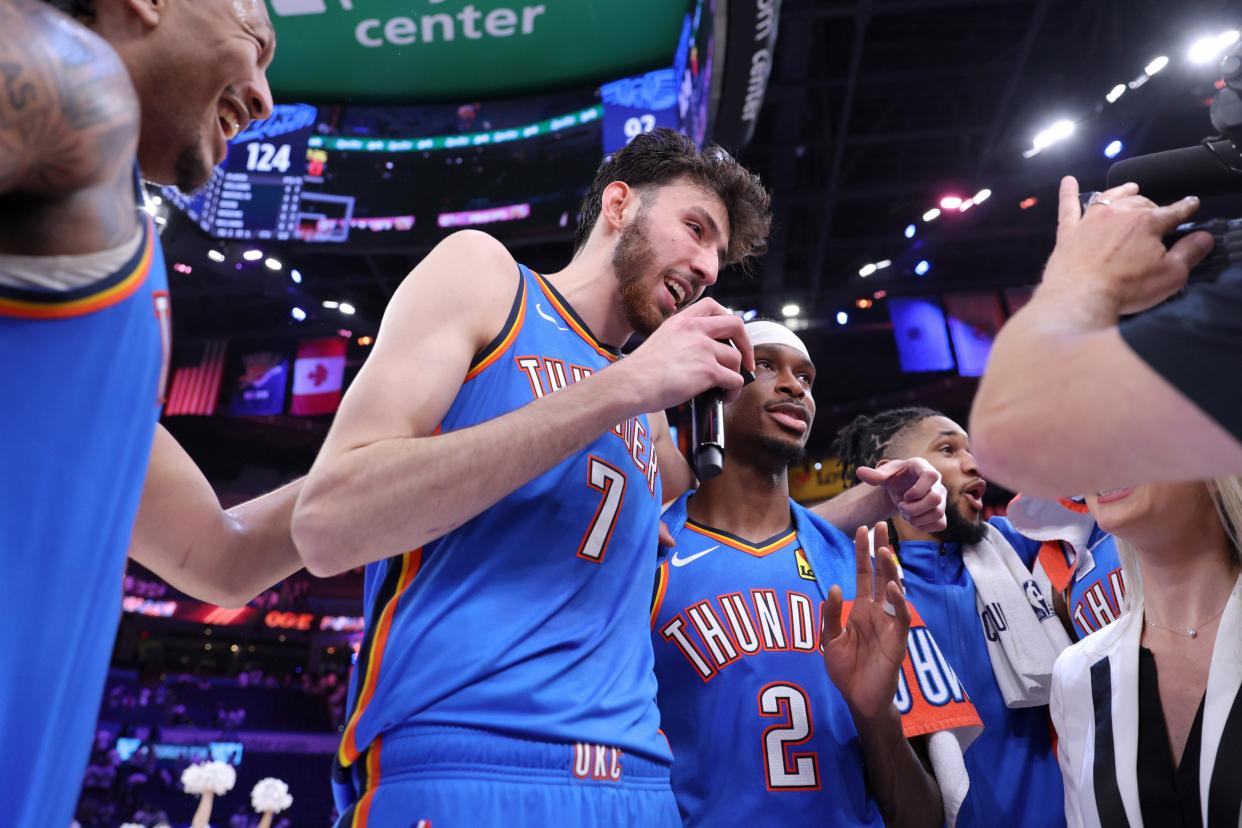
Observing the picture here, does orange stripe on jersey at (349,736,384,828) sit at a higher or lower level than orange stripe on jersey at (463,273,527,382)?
lower

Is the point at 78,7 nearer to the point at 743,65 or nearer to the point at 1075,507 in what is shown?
the point at 1075,507

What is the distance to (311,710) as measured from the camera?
57.7ft

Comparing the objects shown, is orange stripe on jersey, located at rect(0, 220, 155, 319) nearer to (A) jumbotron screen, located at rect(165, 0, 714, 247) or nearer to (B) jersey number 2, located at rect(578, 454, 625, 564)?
(B) jersey number 2, located at rect(578, 454, 625, 564)

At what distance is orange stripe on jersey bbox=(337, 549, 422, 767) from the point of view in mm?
1511

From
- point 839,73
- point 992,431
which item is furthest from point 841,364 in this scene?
point 992,431

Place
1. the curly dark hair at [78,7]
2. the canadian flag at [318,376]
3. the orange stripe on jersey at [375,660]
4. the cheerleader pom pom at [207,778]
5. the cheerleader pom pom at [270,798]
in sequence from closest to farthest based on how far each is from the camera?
the curly dark hair at [78,7] → the orange stripe on jersey at [375,660] → the cheerleader pom pom at [207,778] → the cheerleader pom pom at [270,798] → the canadian flag at [318,376]

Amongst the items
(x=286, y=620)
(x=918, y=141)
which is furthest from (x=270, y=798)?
(x=286, y=620)

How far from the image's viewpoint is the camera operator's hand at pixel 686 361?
156cm

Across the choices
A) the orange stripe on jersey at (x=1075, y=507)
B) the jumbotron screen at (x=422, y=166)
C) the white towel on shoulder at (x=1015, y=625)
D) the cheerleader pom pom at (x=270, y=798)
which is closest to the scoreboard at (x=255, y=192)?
the jumbotron screen at (x=422, y=166)

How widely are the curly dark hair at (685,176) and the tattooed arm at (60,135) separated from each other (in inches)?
65.2

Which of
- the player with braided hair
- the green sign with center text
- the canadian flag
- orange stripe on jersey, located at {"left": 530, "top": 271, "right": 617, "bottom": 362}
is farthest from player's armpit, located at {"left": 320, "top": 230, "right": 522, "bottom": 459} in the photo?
the canadian flag

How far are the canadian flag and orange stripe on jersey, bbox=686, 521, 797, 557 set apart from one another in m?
11.0

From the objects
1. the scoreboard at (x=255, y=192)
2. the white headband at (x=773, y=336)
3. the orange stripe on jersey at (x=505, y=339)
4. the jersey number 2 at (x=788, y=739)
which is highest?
the scoreboard at (x=255, y=192)

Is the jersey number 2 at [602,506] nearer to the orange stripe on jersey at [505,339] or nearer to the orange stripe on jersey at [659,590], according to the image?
Answer: the orange stripe on jersey at [505,339]
